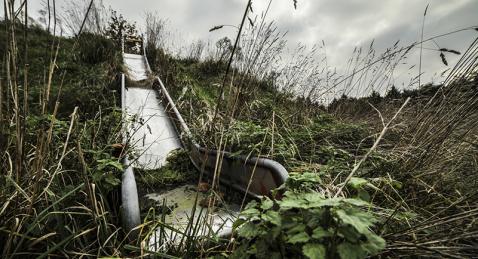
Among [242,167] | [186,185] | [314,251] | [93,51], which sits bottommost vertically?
[186,185]

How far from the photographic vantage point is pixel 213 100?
220 inches

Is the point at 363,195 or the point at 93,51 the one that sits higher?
the point at 93,51

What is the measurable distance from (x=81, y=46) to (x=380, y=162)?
6643 mm

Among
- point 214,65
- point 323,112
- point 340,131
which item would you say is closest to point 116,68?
point 214,65

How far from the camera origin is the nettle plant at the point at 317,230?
811mm

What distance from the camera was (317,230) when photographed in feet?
2.82

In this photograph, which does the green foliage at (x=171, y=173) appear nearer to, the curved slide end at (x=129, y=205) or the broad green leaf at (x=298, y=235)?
the curved slide end at (x=129, y=205)

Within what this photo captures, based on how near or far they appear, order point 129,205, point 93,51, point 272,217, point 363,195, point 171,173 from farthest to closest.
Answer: point 93,51 < point 171,173 < point 129,205 < point 363,195 < point 272,217

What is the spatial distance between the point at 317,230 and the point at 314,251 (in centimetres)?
7

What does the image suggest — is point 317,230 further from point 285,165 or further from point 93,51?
point 93,51

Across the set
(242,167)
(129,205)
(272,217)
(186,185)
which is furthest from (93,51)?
(272,217)

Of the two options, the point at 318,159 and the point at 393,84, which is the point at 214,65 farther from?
the point at 318,159

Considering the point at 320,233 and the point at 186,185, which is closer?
the point at 320,233

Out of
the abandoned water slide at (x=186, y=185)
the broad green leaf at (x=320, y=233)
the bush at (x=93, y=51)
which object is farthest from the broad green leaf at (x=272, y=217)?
the bush at (x=93, y=51)
